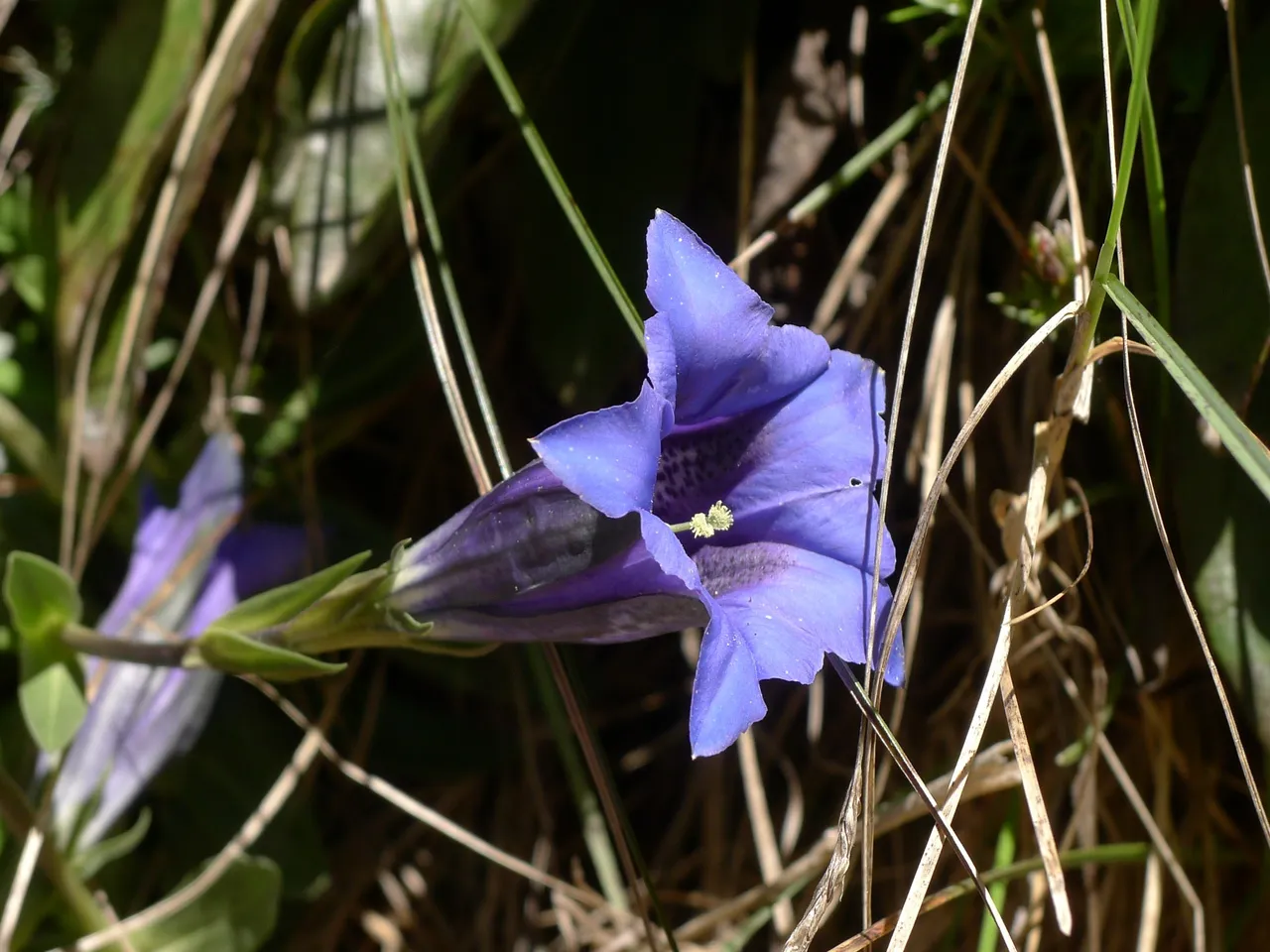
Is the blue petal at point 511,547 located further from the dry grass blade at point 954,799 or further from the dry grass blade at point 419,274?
the dry grass blade at point 954,799

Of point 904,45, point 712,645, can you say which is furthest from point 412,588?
point 904,45

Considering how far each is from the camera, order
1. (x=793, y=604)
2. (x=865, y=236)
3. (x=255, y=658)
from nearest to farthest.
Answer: (x=793, y=604) → (x=255, y=658) → (x=865, y=236)

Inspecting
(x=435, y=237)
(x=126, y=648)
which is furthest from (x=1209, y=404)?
(x=126, y=648)

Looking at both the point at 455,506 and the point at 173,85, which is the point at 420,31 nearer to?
the point at 173,85

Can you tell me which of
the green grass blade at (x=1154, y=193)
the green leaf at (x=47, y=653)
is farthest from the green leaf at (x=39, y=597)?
the green grass blade at (x=1154, y=193)

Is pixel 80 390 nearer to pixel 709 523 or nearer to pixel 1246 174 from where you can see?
pixel 709 523
